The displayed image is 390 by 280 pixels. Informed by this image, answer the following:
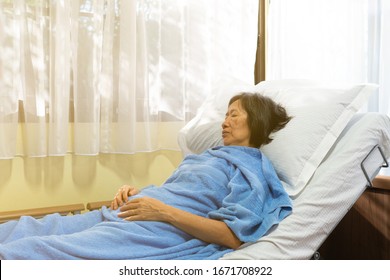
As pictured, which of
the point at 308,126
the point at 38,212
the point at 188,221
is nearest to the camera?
the point at 188,221

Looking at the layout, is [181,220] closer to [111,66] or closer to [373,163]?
[373,163]

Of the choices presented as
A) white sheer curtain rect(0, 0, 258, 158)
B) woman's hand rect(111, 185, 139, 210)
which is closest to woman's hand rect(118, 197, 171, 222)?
woman's hand rect(111, 185, 139, 210)

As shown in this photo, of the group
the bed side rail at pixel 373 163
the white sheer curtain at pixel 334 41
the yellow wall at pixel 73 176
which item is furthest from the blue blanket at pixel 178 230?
the white sheer curtain at pixel 334 41

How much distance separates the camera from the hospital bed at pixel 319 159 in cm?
129

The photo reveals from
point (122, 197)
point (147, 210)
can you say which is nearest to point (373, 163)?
point (147, 210)

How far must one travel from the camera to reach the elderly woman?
3.88ft

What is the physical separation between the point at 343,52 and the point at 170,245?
1.31 meters

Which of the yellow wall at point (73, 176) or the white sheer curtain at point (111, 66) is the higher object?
the white sheer curtain at point (111, 66)

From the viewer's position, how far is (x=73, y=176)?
6.88ft

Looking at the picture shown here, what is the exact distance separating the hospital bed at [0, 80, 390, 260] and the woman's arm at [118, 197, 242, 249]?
0.16ft

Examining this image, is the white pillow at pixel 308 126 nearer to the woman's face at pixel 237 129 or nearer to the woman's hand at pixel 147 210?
the woman's face at pixel 237 129

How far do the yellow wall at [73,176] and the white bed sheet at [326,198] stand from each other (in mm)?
1054

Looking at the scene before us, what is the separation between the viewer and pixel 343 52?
2.06 meters

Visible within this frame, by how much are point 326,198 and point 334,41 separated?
1.03 m
